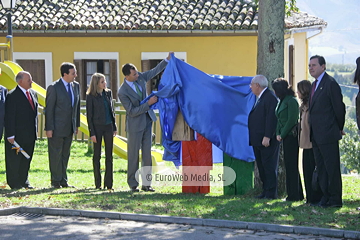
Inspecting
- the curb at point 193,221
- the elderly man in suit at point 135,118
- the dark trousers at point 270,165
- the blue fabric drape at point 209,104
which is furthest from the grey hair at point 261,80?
the curb at point 193,221

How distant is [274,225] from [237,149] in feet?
9.50

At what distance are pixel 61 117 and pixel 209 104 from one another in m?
2.60

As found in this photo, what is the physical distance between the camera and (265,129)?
963 centimetres

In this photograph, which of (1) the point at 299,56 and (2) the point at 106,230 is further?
(1) the point at 299,56

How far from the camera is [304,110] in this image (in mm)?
9242

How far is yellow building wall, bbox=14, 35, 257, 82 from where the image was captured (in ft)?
71.9

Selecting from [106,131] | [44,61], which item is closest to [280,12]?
[106,131]

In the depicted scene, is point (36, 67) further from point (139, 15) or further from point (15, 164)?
point (15, 164)

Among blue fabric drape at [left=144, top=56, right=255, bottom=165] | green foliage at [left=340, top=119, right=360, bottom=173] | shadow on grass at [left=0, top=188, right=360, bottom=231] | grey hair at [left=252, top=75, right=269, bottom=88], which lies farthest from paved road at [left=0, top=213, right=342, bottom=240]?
green foliage at [left=340, top=119, right=360, bottom=173]

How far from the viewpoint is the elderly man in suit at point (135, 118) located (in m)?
10.8

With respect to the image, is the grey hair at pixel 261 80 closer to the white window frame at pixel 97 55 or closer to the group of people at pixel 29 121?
the group of people at pixel 29 121

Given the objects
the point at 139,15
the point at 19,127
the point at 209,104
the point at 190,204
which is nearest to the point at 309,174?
the point at 190,204

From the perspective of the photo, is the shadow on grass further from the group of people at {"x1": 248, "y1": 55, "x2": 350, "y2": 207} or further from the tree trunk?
the tree trunk

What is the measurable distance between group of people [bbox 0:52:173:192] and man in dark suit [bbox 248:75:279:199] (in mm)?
1871
